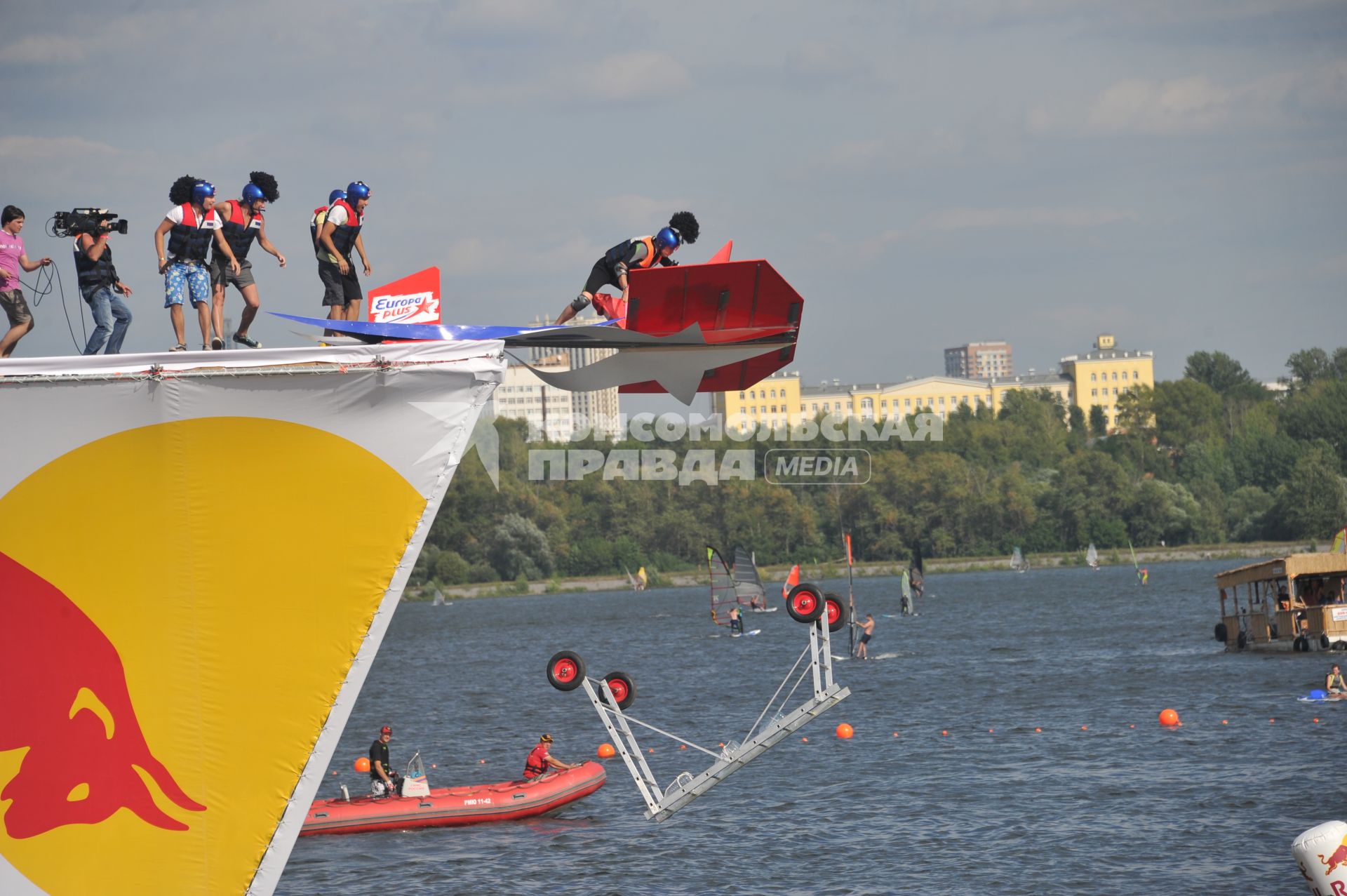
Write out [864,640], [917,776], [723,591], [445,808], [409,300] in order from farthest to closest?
1. [723,591]
2. [864,640]
3. [917,776]
4. [445,808]
5. [409,300]

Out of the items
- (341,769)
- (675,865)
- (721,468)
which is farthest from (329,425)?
(721,468)

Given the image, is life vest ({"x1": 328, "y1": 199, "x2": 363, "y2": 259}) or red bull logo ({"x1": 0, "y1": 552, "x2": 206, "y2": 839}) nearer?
red bull logo ({"x1": 0, "y1": 552, "x2": 206, "y2": 839})

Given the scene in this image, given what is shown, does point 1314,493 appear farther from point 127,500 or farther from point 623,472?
point 127,500

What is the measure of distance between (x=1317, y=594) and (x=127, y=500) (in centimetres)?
5138

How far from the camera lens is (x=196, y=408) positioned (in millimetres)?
7762

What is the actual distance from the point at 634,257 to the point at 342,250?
90.8 inches

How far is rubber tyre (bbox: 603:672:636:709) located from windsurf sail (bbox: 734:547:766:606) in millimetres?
71588

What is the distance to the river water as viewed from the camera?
26.9 meters

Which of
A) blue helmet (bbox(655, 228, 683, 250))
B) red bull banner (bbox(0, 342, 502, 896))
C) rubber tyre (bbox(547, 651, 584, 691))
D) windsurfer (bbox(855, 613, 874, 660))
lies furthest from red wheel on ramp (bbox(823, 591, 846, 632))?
windsurfer (bbox(855, 613, 874, 660))

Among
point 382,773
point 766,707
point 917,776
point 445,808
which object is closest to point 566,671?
point 766,707

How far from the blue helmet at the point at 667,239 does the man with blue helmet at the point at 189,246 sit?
3.17 m

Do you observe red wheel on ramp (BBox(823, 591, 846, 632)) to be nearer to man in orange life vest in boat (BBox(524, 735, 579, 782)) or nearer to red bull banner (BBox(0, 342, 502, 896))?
red bull banner (BBox(0, 342, 502, 896))

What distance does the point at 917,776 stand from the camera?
37.1m

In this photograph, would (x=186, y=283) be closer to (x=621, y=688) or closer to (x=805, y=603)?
(x=805, y=603)
